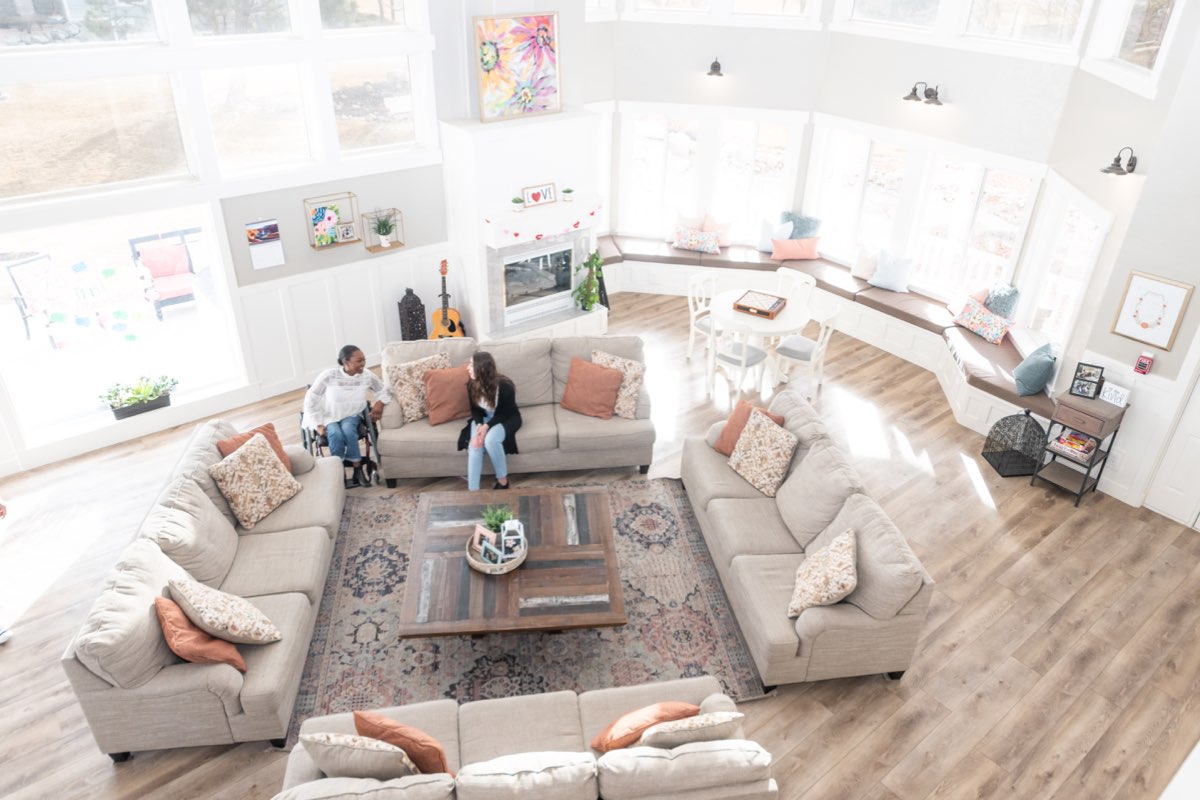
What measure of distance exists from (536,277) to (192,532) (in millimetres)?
4545

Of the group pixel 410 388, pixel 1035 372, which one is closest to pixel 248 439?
pixel 410 388

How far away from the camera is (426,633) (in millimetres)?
4633

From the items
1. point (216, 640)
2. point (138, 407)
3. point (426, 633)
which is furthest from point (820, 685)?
point (138, 407)

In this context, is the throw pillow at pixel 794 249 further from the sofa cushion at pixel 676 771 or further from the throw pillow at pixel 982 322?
the sofa cushion at pixel 676 771

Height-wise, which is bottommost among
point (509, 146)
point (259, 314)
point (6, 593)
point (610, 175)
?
point (6, 593)

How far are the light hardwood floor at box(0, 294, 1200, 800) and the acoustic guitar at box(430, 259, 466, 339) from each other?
1625 millimetres

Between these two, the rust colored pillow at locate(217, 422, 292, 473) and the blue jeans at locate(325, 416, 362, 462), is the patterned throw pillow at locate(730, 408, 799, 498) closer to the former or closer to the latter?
the blue jeans at locate(325, 416, 362, 462)

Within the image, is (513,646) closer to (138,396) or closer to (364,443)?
(364,443)

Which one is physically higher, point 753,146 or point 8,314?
point 753,146

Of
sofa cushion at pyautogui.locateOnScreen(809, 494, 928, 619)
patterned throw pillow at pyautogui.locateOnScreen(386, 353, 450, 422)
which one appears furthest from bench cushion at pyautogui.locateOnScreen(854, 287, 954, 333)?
patterned throw pillow at pyautogui.locateOnScreen(386, 353, 450, 422)

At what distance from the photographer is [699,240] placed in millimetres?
10070

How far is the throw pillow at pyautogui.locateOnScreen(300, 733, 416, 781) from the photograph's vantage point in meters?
3.51

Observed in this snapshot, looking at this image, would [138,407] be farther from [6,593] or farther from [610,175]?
[610,175]

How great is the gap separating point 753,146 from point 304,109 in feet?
17.1
